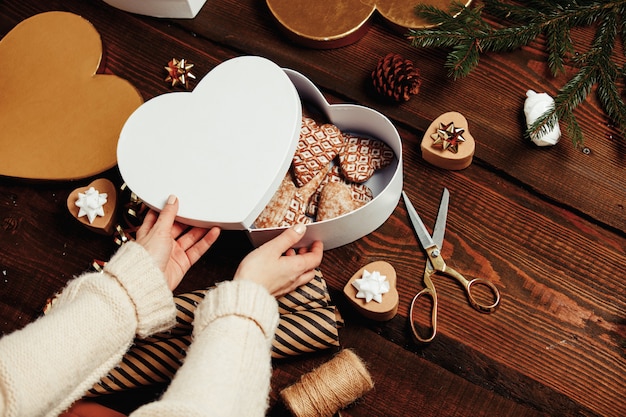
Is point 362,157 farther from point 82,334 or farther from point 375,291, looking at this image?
point 82,334

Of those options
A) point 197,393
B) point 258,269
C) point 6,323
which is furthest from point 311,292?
point 6,323

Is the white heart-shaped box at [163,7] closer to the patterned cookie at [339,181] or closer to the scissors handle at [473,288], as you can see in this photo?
the patterned cookie at [339,181]

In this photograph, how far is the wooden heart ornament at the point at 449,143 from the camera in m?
1.23

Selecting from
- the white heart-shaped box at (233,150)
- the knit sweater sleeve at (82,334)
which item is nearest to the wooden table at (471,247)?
the white heart-shaped box at (233,150)

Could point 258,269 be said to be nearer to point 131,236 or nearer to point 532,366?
point 131,236

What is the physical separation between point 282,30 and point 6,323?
0.92 meters

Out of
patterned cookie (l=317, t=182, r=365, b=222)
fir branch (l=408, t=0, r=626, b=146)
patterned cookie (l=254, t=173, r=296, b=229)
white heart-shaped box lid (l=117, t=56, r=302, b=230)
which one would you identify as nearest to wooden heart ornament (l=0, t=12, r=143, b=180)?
white heart-shaped box lid (l=117, t=56, r=302, b=230)

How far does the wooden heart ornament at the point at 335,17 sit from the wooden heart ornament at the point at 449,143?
24 cm

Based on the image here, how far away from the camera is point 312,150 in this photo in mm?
1235

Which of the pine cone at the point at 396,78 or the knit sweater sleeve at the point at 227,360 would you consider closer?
the knit sweater sleeve at the point at 227,360

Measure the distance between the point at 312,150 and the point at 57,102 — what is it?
62 centimetres

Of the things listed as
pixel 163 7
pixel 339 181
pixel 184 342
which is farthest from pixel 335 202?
pixel 163 7

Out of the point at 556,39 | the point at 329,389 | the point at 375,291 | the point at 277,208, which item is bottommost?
the point at 329,389

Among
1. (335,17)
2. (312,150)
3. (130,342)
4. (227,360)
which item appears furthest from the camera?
(335,17)
